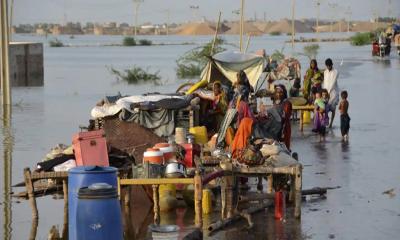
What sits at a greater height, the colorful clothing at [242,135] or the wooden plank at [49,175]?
the colorful clothing at [242,135]

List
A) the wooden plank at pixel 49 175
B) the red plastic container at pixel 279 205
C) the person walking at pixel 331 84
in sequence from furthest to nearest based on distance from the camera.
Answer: the person walking at pixel 331 84 < the red plastic container at pixel 279 205 < the wooden plank at pixel 49 175

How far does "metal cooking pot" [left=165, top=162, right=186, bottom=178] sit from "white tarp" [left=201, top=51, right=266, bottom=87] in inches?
418

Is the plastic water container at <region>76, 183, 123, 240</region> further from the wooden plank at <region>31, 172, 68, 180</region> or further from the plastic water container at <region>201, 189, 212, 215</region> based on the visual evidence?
the plastic water container at <region>201, 189, 212, 215</region>

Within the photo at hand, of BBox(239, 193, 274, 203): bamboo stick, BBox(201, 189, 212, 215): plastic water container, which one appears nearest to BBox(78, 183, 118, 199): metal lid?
BBox(201, 189, 212, 215): plastic water container

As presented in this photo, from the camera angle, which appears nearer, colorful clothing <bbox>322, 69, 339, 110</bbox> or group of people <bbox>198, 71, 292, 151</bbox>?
group of people <bbox>198, 71, 292, 151</bbox>

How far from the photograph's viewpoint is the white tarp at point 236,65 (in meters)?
22.6

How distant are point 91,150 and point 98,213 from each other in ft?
10.8

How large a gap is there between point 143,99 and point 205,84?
212 cm

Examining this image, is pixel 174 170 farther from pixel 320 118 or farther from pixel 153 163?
pixel 320 118

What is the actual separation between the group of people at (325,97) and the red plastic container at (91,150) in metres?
8.25

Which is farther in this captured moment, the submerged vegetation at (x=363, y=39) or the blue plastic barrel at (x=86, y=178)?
the submerged vegetation at (x=363, y=39)

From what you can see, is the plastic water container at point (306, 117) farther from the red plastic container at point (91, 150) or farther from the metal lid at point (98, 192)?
the metal lid at point (98, 192)

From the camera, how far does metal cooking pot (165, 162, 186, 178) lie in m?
11.7

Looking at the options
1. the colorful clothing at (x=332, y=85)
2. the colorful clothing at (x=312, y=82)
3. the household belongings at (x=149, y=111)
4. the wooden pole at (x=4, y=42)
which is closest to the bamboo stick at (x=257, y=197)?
the household belongings at (x=149, y=111)
